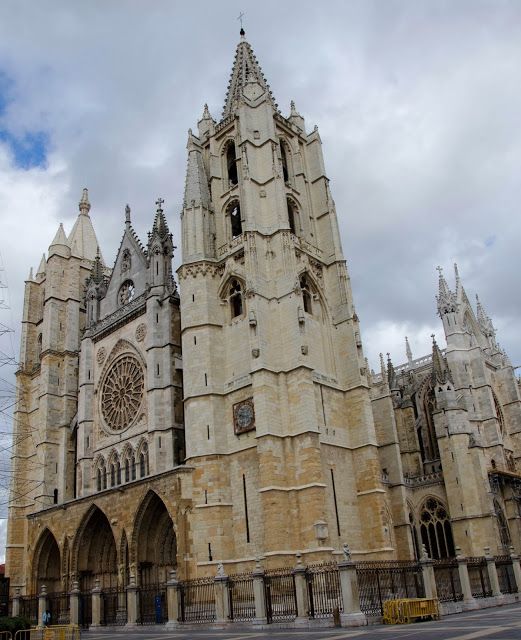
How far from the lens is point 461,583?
19.0 metres

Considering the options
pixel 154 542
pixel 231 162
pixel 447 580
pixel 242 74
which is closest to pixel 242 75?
pixel 242 74

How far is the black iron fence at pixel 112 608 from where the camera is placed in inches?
892

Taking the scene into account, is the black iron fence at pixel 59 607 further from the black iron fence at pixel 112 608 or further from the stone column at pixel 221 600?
the stone column at pixel 221 600

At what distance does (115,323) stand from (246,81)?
14.6m

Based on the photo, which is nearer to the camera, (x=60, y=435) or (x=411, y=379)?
(x=60, y=435)

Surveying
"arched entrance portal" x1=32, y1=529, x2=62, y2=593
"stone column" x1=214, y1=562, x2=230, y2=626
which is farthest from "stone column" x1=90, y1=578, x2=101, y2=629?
"arched entrance portal" x1=32, y1=529, x2=62, y2=593

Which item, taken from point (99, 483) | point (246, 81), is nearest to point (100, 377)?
point (99, 483)

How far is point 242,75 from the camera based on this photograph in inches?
1378

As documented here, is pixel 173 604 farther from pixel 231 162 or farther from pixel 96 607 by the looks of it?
pixel 231 162

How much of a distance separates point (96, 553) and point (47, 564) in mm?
4136

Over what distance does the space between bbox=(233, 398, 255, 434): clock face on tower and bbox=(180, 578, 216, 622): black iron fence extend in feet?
20.3

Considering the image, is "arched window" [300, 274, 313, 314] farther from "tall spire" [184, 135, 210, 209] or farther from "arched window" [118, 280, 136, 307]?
"arched window" [118, 280, 136, 307]

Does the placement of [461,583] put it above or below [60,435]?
below

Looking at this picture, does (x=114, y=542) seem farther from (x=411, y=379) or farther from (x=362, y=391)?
(x=411, y=379)
